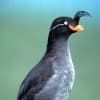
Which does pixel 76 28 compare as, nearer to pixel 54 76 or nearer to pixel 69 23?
pixel 69 23

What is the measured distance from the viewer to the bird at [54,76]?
230 cm

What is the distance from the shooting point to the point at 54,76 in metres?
2.31

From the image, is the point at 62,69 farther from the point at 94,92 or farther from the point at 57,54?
Answer: the point at 94,92

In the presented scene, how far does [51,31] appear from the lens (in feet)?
7.67

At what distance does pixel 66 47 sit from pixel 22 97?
223mm

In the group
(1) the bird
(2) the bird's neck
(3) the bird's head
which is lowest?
(1) the bird

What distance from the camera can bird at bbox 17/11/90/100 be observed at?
2299 mm

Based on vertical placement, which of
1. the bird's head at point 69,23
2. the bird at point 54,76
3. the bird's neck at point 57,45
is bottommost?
the bird at point 54,76

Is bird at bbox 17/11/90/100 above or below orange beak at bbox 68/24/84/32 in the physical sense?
below

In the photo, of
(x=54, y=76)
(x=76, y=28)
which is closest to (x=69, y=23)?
(x=76, y=28)

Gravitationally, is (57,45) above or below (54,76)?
above

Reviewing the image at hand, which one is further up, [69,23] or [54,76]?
[69,23]

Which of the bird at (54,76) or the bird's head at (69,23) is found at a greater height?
the bird's head at (69,23)

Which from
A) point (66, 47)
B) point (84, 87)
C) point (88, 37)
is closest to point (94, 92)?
point (84, 87)
